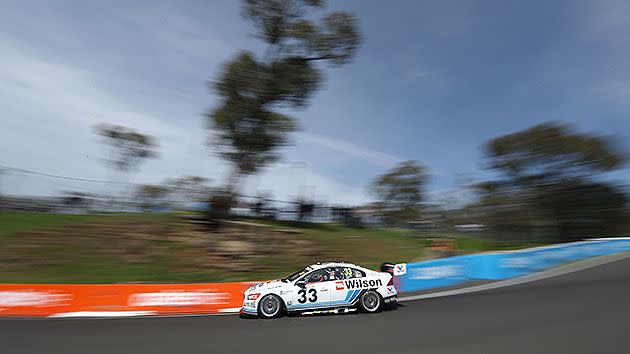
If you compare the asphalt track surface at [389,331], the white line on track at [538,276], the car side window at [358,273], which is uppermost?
the car side window at [358,273]

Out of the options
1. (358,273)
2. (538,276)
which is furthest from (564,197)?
(358,273)

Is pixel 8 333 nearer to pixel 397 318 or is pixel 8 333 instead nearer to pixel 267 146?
pixel 397 318

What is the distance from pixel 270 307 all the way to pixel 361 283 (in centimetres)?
252

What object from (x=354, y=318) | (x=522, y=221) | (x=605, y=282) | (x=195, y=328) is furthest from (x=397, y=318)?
(x=522, y=221)

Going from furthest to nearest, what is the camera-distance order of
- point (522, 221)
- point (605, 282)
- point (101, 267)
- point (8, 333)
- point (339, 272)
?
point (522, 221), point (101, 267), point (605, 282), point (339, 272), point (8, 333)

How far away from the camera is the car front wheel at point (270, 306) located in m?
Answer: 9.51

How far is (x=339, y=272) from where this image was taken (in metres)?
10.1

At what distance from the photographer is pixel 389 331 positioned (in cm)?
727

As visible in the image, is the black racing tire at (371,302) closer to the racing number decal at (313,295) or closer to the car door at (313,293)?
the car door at (313,293)

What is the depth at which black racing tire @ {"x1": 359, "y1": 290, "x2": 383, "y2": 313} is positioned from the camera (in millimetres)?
9812

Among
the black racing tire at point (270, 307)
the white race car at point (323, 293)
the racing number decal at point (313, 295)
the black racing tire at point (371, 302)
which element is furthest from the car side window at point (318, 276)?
the black racing tire at point (371, 302)

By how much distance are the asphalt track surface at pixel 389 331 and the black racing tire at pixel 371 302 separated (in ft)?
0.97

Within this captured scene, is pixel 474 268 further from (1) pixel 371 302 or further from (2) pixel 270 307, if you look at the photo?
(2) pixel 270 307

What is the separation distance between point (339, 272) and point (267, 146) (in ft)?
48.7
